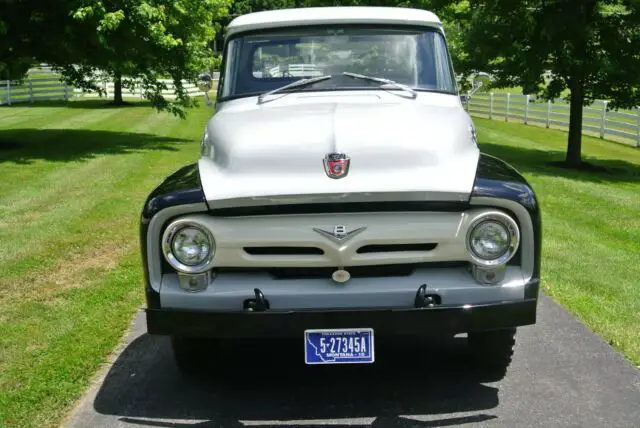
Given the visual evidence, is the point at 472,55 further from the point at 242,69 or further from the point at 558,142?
the point at 242,69

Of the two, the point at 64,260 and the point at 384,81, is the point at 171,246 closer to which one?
the point at 384,81

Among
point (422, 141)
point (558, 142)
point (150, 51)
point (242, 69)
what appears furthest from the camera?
point (558, 142)

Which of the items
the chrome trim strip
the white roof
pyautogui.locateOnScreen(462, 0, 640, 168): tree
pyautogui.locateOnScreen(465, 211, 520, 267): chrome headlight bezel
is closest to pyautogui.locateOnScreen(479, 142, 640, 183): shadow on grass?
pyautogui.locateOnScreen(462, 0, 640, 168): tree

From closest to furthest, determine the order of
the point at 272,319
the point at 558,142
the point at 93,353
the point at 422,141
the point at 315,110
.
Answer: the point at 272,319 < the point at 422,141 < the point at 315,110 < the point at 93,353 < the point at 558,142

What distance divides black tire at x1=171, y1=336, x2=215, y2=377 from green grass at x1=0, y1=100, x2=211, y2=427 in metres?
0.58

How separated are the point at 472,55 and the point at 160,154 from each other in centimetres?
748

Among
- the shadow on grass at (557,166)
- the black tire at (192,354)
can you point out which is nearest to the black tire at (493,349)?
the black tire at (192,354)

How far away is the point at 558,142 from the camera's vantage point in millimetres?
26656

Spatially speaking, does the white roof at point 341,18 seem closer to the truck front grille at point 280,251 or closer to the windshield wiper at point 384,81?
the windshield wiper at point 384,81

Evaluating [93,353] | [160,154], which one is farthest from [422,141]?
[160,154]

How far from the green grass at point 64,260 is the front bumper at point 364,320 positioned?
103 centimetres

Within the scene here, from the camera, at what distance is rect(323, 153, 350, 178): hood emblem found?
184 inches

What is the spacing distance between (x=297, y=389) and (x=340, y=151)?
142 centimetres

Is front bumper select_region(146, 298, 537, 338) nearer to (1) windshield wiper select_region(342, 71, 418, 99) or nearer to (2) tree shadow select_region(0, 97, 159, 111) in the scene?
(1) windshield wiper select_region(342, 71, 418, 99)
